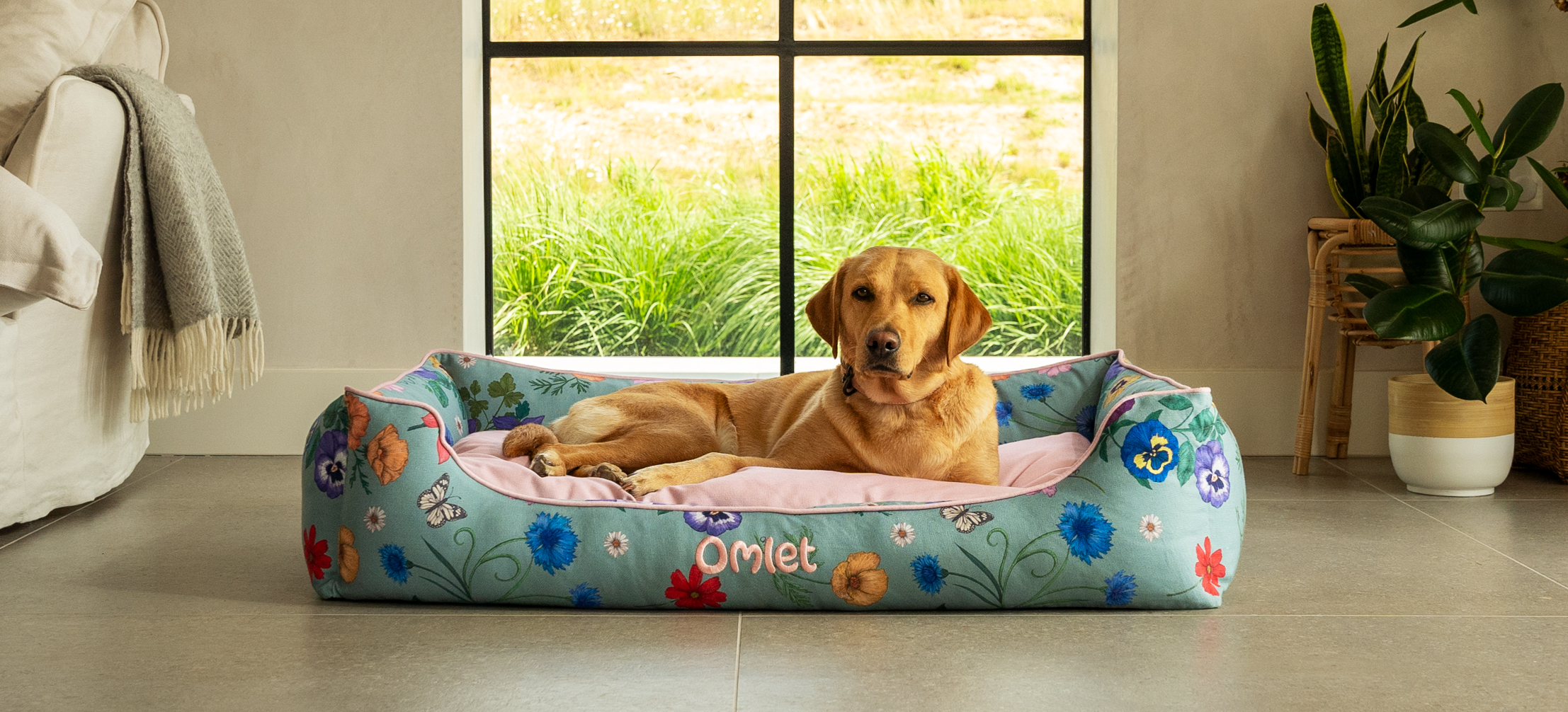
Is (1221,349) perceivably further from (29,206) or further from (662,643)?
(29,206)

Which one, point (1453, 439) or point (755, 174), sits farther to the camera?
point (755, 174)

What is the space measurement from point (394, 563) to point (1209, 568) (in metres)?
1.40

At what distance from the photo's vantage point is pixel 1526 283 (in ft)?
9.21

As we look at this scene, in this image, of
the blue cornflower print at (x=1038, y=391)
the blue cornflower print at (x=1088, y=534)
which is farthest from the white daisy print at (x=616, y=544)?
the blue cornflower print at (x=1038, y=391)

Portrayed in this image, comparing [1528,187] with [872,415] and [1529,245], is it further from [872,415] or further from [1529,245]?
[872,415]

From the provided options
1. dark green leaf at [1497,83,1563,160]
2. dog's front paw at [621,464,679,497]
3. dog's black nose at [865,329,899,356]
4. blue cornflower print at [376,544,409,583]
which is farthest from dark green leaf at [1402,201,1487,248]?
blue cornflower print at [376,544,409,583]

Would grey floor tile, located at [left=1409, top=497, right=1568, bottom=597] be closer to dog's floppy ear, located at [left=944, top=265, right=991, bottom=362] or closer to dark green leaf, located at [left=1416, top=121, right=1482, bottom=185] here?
dark green leaf, located at [left=1416, top=121, right=1482, bottom=185]

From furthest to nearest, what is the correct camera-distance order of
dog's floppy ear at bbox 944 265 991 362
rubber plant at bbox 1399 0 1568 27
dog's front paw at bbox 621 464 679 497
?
rubber plant at bbox 1399 0 1568 27 < dog's floppy ear at bbox 944 265 991 362 < dog's front paw at bbox 621 464 679 497

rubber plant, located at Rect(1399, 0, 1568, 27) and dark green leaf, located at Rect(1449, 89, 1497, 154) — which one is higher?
rubber plant, located at Rect(1399, 0, 1568, 27)

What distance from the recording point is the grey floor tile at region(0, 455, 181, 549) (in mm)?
2428

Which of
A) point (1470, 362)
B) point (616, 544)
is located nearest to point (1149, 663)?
point (616, 544)

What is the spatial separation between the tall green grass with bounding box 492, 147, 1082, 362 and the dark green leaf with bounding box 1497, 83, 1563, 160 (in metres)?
1.45

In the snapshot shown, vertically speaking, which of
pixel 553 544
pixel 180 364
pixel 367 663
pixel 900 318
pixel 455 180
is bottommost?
pixel 367 663

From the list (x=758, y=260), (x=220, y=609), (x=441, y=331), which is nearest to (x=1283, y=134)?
(x=758, y=260)
